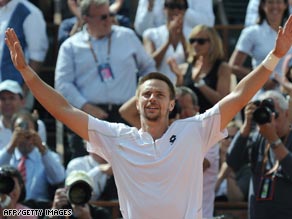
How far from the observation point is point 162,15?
39.3 feet

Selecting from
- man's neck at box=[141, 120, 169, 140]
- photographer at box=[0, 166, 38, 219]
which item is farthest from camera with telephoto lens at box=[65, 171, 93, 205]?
man's neck at box=[141, 120, 169, 140]

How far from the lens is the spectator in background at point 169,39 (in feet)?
36.6

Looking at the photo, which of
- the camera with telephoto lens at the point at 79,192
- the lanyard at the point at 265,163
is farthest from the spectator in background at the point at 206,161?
the camera with telephoto lens at the point at 79,192

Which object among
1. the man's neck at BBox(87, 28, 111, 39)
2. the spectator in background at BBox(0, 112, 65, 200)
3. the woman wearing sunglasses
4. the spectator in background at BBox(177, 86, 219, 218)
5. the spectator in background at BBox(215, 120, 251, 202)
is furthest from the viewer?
the man's neck at BBox(87, 28, 111, 39)

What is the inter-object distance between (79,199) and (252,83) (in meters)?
1.89

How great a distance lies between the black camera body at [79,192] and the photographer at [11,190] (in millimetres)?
480

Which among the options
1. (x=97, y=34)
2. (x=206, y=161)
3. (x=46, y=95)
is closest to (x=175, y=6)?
(x=97, y=34)

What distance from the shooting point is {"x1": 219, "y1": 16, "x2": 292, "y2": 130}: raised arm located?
279 inches

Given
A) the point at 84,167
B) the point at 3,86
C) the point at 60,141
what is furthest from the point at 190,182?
the point at 60,141

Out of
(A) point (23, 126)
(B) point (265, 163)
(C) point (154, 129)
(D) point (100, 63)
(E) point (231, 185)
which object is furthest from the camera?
(D) point (100, 63)

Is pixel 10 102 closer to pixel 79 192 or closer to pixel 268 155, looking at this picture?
pixel 79 192

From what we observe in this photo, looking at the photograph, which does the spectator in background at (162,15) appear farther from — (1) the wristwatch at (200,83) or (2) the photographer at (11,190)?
(2) the photographer at (11,190)

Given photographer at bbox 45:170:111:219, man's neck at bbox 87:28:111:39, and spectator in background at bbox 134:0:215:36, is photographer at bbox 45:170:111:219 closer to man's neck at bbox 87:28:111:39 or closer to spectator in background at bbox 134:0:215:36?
man's neck at bbox 87:28:111:39

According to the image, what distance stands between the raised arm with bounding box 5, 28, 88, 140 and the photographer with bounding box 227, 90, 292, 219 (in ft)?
6.44
